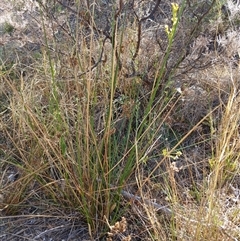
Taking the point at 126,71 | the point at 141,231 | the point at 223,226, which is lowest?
the point at 141,231

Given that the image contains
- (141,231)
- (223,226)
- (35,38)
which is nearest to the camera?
(223,226)

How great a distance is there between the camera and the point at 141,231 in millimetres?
1617

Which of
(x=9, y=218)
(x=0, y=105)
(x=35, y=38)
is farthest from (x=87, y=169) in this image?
(x=35, y=38)

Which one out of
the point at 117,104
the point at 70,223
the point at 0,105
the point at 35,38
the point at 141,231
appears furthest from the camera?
the point at 35,38

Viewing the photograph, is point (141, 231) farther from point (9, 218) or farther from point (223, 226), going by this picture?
point (9, 218)

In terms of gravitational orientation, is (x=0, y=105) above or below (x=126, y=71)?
below

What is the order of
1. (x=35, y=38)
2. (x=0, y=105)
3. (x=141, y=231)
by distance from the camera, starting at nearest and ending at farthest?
(x=141, y=231) → (x=0, y=105) → (x=35, y=38)

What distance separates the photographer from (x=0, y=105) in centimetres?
243

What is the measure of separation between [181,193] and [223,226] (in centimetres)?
38

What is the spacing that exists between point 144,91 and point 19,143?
0.69 metres

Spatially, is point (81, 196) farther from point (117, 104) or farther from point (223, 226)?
point (117, 104)

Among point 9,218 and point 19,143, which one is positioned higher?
point 19,143

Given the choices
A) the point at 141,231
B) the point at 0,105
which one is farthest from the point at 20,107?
the point at 141,231

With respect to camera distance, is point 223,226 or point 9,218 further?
point 9,218
